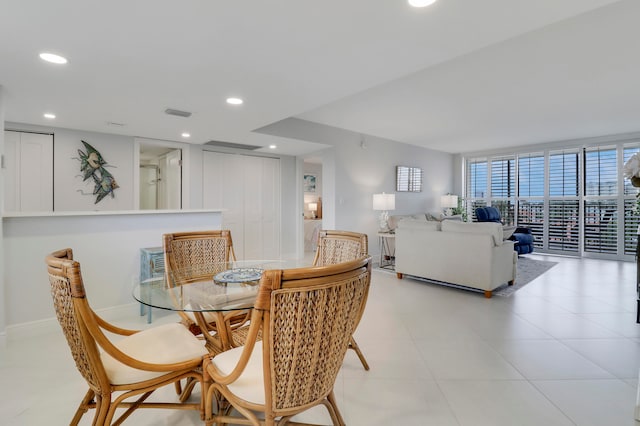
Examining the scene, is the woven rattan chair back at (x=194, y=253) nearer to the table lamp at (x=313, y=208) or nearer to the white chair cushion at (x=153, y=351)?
the white chair cushion at (x=153, y=351)

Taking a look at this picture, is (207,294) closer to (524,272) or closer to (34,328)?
(34,328)

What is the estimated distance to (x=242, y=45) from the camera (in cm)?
198

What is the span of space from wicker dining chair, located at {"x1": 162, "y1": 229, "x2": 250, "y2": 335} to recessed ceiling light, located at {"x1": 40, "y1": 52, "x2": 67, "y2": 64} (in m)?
1.33

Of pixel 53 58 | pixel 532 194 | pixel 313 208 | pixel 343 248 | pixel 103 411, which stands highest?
pixel 53 58

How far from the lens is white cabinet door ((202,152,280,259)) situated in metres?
5.38

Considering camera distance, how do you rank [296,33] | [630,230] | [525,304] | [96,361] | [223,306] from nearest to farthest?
1. [96,361]
2. [223,306]
3. [296,33]
4. [525,304]
5. [630,230]

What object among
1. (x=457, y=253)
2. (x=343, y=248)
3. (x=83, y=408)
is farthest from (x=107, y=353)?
(x=457, y=253)

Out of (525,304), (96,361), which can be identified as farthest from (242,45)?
(525,304)

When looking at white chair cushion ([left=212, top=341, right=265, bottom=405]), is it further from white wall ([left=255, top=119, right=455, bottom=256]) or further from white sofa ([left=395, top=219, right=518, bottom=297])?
white wall ([left=255, top=119, right=455, bottom=256])

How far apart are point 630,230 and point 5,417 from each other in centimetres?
865

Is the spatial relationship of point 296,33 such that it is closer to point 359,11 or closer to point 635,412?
point 359,11

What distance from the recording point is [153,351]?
1467mm

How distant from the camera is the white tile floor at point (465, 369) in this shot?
169 cm

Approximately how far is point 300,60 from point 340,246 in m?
1.31
